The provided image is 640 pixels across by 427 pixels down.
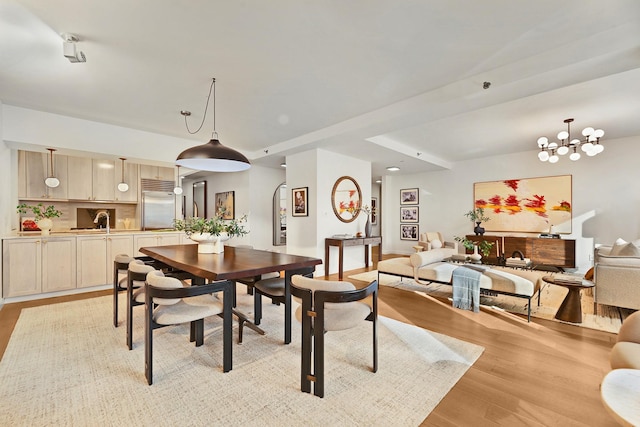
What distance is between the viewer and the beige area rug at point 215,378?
1.71 m

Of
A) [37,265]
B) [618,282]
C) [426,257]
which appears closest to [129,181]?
[37,265]

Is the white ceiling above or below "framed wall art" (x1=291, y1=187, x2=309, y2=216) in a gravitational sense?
above

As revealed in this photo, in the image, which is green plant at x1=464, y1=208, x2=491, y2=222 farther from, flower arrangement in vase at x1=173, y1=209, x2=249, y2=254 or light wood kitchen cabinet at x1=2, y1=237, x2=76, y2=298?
light wood kitchen cabinet at x1=2, y1=237, x2=76, y2=298

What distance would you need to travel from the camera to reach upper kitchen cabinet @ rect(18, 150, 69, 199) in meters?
5.04

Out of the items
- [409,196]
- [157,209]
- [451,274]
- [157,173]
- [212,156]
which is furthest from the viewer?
[409,196]

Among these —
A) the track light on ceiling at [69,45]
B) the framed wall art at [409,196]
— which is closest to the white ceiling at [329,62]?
the track light on ceiling at [69,45]

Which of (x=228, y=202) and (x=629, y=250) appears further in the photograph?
(x=228, y=202)

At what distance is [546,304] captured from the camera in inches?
149

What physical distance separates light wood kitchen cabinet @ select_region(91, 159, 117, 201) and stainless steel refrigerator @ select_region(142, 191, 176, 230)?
0.60 m

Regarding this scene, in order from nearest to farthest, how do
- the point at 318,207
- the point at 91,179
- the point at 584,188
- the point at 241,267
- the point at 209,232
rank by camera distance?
the point at 241,267 → the point at 209,232 → the point at 318,207 → the point at 91,179 → the point at 584,188

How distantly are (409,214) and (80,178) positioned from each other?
818 cm

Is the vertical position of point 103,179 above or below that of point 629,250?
above

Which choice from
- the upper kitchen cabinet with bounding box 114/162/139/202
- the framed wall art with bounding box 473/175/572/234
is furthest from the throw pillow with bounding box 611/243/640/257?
the upper kitchen cabinet with bounding box 114/162/139/202

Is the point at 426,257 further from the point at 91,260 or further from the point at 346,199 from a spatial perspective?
the point at 91,260
